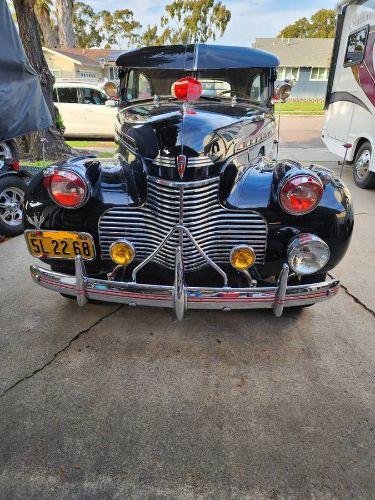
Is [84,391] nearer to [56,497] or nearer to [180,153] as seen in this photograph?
[56,497]

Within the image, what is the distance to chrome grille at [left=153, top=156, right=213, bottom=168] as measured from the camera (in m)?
2.22

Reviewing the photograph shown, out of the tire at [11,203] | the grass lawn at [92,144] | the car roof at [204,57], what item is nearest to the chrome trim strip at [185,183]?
the car roof at [204,57]

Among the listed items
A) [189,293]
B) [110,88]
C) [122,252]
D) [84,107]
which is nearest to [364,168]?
[110,88]

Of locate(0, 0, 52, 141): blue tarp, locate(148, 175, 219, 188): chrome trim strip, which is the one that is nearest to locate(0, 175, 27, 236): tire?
locate(0, 0, 52, 141): blue tarp

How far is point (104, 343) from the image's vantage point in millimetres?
2658

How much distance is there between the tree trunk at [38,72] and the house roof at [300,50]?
111ft

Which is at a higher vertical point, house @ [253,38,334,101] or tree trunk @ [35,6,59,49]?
tree trunk @ [35,6,59,49]

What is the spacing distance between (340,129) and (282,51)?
34.6m

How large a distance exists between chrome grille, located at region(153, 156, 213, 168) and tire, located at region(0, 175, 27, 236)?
268 cm

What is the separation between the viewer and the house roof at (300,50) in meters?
36.2

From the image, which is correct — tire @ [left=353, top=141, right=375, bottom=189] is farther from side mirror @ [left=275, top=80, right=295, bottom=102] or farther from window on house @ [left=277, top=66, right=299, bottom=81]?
window on house @ [left=277, top=66, right=299, bottom=81]

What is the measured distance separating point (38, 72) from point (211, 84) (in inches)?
230

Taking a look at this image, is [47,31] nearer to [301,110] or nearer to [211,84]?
[301,110]

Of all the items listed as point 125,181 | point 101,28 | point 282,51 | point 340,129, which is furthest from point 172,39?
point 125,181
